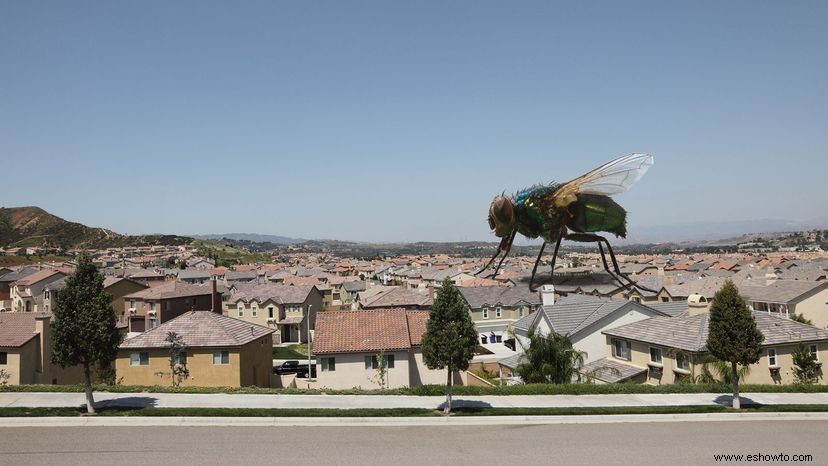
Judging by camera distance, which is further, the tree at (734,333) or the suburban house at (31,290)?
the suburban house at (31,290)

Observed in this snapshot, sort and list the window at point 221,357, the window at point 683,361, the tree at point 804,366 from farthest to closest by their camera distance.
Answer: the window at point 221,357 < the window at point 683,361 < the tree at point 804,366

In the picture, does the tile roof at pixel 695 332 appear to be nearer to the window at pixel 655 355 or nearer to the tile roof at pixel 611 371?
the window at pixel 655 355

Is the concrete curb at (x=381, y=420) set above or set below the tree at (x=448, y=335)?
below

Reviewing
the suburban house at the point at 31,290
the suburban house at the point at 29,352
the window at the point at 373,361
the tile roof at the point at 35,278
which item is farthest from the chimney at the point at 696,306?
the tile roof at the point at 35,278

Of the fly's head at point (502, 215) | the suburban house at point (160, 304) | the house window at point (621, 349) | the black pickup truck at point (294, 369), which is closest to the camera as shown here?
the fly's head at point (502, 215)

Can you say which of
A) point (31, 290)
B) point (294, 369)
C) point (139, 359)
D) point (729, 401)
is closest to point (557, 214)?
point (729, 401)

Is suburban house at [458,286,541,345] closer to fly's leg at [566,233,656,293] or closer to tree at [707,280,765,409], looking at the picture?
tree at [707,280,765,409]

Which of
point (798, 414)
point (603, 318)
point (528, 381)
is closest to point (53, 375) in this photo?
point (528, 381)
